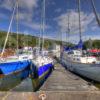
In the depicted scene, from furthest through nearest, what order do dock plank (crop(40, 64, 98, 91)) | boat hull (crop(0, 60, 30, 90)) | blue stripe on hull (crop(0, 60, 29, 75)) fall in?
blue stripe on hull (crop(0, 60, 29, 75)) → boat hull (crop(0, 60, 30, 90)) → dock plank (crop(40, 64, 98, 91))

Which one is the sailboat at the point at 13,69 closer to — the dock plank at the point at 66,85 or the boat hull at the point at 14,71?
the boat hull at the point at 14,71

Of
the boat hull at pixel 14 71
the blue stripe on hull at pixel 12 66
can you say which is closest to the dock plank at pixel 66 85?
the boat hull at pixel 14 71

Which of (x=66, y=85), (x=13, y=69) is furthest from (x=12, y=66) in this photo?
(x=66, y=85)

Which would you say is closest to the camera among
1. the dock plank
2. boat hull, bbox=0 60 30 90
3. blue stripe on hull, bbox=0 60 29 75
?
the dock plank

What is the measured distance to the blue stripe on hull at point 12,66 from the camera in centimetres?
2516

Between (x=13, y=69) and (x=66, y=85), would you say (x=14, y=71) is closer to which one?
(x=13, y=69)

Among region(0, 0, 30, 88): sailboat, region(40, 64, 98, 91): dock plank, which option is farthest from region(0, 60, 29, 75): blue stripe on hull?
region(40, 64, 98, 91): dock plank

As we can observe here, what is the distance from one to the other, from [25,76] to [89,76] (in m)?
9.05

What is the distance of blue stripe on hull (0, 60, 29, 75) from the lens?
25159 millimetres

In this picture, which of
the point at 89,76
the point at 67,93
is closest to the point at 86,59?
the point at 89,76

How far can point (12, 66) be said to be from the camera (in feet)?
88.4

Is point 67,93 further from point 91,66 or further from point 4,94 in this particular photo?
point 91,66

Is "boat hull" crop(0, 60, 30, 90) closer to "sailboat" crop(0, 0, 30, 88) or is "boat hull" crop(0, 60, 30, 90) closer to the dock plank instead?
"sailboat" crop(0, 0, 30, 88)

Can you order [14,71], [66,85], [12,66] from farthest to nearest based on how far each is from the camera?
[14,71] < [12,66] < [66,85]
